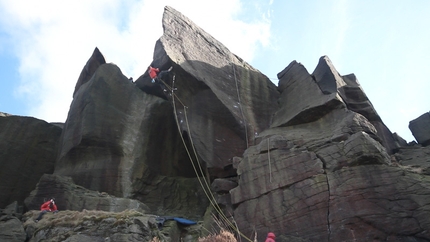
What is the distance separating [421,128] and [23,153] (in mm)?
22865

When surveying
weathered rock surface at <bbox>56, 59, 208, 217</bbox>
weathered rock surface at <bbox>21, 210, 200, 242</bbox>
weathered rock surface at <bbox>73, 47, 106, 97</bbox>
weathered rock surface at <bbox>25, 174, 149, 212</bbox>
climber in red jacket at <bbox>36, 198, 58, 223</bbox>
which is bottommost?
weathered rock surface at <bbox>21, 210, 200, 242</bbox>

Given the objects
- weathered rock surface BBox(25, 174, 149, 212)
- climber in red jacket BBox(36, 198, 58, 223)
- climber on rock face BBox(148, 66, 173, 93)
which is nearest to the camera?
climber in red jacket BBox(36, 198, 58, 223)

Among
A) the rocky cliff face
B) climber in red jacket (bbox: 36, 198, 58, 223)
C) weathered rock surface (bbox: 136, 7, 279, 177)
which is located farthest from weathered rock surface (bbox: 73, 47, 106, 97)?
climber in red jacket (bbox: 36, 198, 58, 223)

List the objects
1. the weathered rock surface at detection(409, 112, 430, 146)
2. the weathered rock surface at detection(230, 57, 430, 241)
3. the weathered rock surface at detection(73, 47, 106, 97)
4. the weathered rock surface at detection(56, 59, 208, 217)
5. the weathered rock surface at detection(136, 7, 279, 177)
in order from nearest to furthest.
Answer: the weathered rock surface at detection(230, 57, 430, 241) → the weathered rock surface at detection(56, 59, 208, 217) → the weathered rock surface at detection(136, 7, 279, 177) → the weathered rock surface at detection(409, 112, 430, 146) → the weathered rock surface at detection(73, 47, 106, 97)

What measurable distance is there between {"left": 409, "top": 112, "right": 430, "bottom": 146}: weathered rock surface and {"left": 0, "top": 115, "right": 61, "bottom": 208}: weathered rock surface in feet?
69.1

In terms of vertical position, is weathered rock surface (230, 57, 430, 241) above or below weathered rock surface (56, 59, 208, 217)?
below

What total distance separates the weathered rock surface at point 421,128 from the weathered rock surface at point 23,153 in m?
21.1

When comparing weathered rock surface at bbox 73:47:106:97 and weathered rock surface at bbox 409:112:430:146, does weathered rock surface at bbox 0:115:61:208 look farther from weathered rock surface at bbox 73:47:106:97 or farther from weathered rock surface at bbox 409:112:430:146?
weathered rock surface at bbox 409:112:430:146

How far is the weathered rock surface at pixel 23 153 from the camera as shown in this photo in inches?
888

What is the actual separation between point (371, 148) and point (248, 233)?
17.9ft

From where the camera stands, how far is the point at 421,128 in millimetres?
23531

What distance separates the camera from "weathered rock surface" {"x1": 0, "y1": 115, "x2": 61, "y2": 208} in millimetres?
22547

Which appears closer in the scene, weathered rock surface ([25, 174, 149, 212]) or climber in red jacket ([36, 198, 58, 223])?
climber in red jacket ([36, 198, 58, 223])

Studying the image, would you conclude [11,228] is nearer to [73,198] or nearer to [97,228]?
[73,198]
